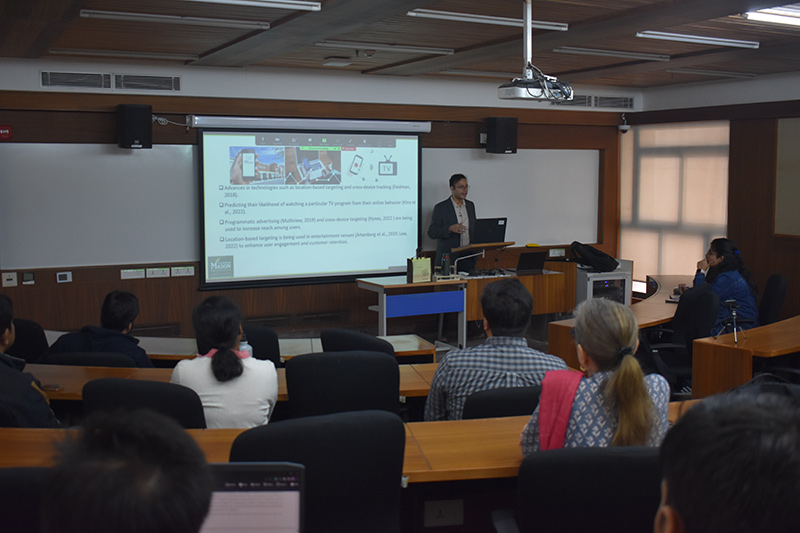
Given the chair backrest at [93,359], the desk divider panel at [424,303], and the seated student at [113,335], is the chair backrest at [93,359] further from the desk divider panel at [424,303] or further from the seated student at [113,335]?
the desk divider panel at [424,303]

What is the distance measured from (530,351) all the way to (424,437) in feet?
2.42

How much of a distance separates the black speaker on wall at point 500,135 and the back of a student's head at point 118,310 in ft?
18.1

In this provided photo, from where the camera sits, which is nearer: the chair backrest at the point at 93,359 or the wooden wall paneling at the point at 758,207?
the chair backrest at the point at 93,359

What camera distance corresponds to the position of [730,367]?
4520 millimetres

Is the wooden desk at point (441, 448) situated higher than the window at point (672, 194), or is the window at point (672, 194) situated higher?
the window at point (672, 194)

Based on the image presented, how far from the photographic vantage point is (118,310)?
13.0 ft

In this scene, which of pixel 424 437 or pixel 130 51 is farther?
pixel 130 51

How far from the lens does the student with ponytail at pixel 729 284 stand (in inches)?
224

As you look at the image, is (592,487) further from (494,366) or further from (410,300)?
(410,300)

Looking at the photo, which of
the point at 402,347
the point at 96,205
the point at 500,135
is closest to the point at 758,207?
the point at 500,135

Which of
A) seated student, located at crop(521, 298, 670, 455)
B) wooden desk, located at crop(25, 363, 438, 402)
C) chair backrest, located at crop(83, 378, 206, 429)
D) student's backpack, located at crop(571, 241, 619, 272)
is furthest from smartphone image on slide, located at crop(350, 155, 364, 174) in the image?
seated student, located at crop(521, 298, 670, 455)

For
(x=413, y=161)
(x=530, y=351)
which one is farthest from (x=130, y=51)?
(x=530, y=351)

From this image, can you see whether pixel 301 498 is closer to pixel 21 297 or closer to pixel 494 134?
pixel 21 297

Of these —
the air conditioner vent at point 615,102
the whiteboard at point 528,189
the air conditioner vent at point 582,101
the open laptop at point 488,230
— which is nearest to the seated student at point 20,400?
the open laptop at point 488,230
